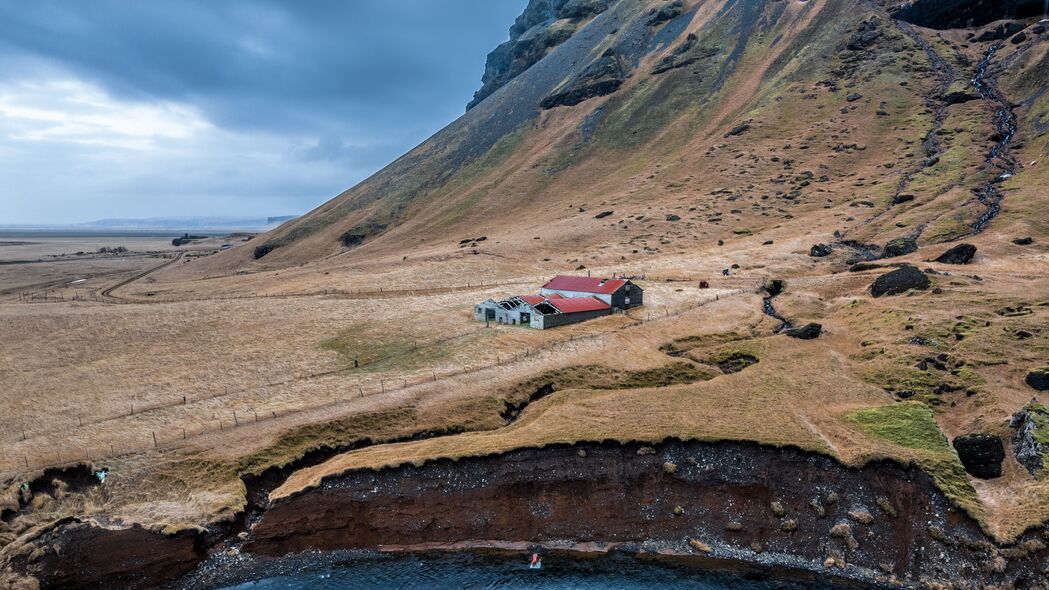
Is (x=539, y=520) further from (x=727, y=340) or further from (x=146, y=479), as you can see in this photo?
(x=727, y=340)

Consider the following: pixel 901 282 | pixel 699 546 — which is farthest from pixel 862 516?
pixel 901 282

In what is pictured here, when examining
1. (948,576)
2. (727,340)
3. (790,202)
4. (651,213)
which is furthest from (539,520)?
(790,202)

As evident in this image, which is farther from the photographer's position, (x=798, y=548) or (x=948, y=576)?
(x=798, y=548)

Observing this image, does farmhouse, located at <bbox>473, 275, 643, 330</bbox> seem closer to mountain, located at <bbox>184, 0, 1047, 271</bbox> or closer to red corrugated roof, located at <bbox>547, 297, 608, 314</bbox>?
red corrugated roof, located at <bbox>547, 297, 608, 314</bbox>

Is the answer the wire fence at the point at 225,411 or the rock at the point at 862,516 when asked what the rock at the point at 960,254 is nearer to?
the wire fence at the point at 225,411

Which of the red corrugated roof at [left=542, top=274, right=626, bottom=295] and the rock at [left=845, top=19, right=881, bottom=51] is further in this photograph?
the rock at [left=845, top=19, right=881, bottom=51]

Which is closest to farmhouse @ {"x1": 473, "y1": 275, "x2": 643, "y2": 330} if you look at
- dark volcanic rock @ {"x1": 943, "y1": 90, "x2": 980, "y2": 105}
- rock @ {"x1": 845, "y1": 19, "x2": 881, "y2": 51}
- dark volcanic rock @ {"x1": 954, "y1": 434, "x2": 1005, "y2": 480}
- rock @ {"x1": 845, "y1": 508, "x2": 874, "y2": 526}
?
rock @ {"x1": 845, "y1": 508, "x2": 874, "y2": 526}
